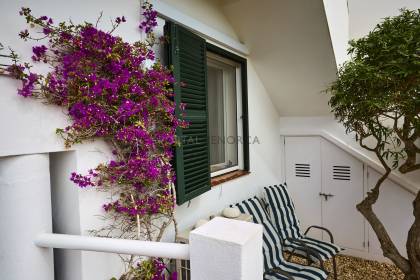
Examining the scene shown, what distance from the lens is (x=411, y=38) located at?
2.35m

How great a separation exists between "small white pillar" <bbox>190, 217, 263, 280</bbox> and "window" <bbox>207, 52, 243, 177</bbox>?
265cm

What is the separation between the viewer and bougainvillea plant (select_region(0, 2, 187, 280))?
1450 millimetres

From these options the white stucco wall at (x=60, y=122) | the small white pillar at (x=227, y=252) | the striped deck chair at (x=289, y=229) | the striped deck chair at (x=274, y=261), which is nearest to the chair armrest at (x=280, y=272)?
the striped deck chair at (x=274, y=261)

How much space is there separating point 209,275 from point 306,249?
299cm

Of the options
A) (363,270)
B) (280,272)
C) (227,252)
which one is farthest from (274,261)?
(227,252)

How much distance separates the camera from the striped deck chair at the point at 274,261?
112 inches

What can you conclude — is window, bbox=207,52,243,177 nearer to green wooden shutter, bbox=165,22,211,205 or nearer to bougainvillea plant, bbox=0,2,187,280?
green wooden shutter, bbox=165,22,211,205

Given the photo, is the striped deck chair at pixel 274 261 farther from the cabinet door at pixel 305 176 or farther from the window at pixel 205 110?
the cabinet door at pixel 305 176

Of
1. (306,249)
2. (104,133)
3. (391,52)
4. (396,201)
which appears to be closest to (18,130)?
(104,133)

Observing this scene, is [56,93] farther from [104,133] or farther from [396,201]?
[396,201]

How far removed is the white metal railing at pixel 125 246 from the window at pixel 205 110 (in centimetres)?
122

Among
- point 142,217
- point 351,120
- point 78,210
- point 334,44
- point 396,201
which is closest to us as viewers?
point 78,210

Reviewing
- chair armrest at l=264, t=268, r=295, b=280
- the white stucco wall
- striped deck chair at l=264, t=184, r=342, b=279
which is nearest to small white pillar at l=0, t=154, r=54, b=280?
the white stucco wall

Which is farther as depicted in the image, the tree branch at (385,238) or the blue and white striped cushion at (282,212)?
the blue and white striped cushion at (282,212)
